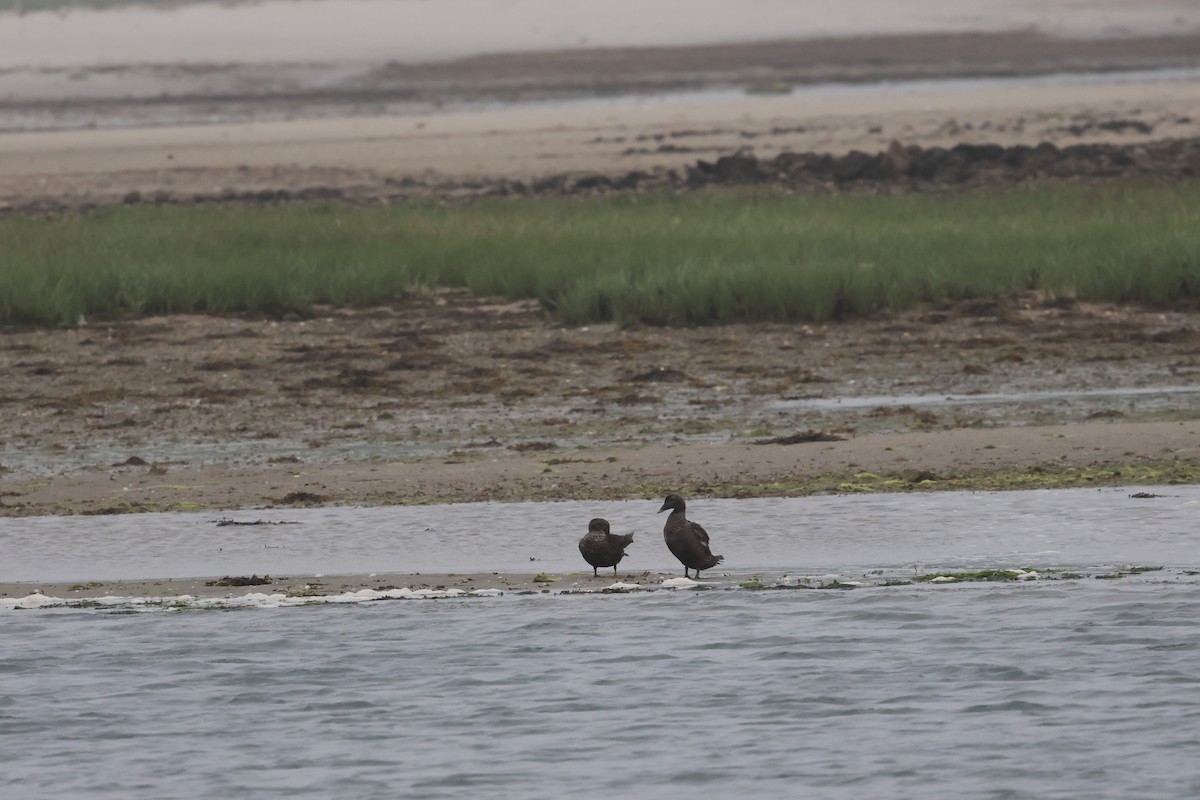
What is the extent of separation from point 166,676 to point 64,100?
49.3m

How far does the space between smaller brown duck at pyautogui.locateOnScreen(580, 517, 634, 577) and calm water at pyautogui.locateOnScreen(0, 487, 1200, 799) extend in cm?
20

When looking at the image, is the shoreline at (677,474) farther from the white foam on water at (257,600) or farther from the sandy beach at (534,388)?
the white foam on water at (257,600)

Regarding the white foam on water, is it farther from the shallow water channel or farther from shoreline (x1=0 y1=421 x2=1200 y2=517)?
shoreline (x1=0 y1=421 x2=1200 y2=517)

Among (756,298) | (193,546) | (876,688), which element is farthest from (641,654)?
(756,298)

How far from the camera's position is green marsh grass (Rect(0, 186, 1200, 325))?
18906mm

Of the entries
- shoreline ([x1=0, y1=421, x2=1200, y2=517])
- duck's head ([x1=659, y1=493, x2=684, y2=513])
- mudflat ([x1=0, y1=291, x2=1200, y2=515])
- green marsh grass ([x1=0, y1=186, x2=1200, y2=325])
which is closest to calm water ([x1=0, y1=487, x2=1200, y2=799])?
duck's head ([x1=659, y1=493, x2=684, y2=513])

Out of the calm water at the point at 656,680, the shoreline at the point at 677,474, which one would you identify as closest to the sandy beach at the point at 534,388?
the shoreline at the point at 677,474

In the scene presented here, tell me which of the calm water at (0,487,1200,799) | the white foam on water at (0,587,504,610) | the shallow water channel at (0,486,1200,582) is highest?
the shallow water channel at (0,486,1200,582)

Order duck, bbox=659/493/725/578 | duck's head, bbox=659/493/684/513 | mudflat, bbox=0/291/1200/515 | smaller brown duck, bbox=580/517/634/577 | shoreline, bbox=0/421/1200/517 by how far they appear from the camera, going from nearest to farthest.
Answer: duck, bbox=659/493/725/578, smaller brown duck, bbox=580/517/634/577, duck's head, bbox=659/493/684/513, shoreline, bbox=0/421/1200/517, mudflat, bbox=0/291/1200/515

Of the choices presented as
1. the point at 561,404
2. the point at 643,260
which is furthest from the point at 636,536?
the point at 643,260

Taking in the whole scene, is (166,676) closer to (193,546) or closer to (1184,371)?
(193,546)

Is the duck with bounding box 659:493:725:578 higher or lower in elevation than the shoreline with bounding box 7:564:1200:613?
higher

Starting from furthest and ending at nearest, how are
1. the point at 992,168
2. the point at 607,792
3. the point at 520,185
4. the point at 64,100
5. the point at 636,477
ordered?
the point at 64,100 < the point at 520,185 < the point at 992,168 < the point at 636,477 < the point at 607,792

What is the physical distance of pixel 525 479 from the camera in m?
12.3
